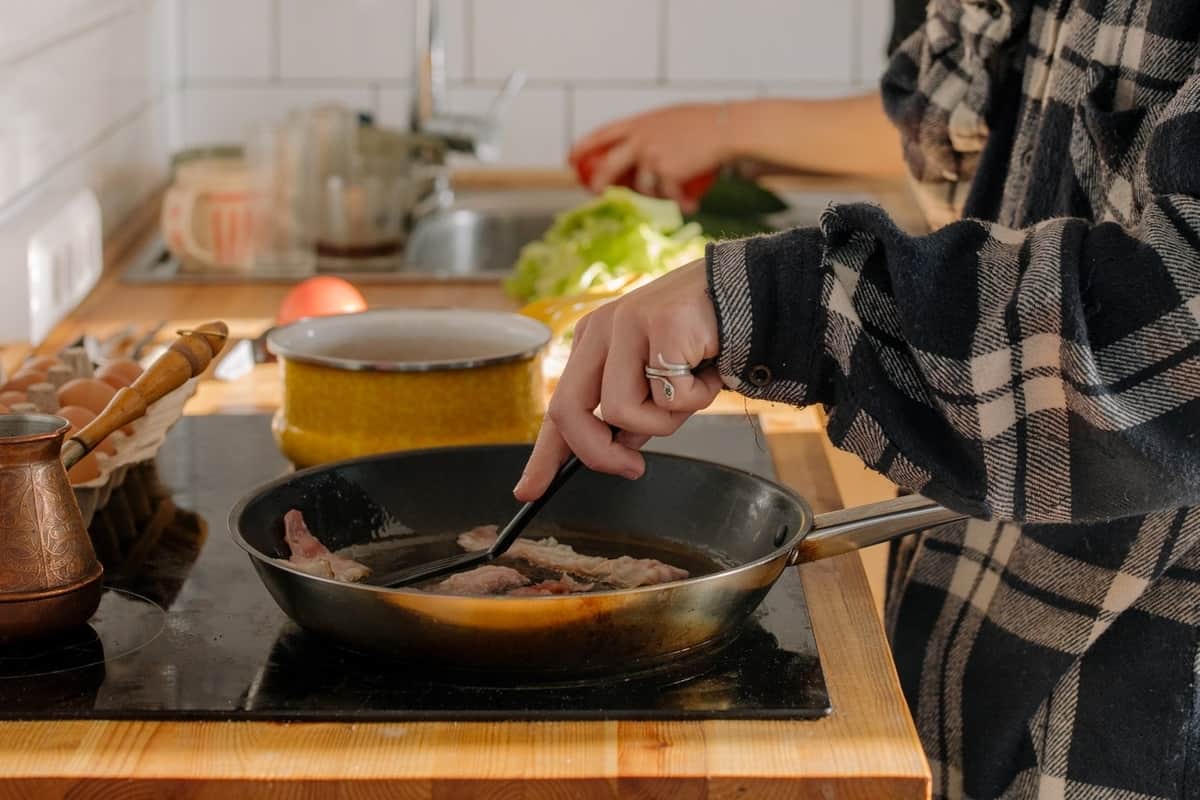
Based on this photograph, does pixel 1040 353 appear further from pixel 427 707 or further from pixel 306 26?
pixel 306 26

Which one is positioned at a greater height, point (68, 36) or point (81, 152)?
point (68, 36)

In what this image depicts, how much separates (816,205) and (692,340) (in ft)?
5.30

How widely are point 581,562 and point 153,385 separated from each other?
27 centimetres

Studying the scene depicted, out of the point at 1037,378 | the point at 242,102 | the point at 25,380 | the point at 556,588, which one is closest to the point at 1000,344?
the point at 1037,378

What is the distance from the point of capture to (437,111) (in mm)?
2436

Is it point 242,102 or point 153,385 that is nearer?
point 153,385

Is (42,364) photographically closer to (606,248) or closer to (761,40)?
(606,248)

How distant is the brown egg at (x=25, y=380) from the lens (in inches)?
43.2

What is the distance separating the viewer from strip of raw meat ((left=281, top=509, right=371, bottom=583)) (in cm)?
90

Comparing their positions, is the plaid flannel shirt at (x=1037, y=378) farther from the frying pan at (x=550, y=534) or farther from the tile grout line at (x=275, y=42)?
the tile grout line at (x=275, y=42)

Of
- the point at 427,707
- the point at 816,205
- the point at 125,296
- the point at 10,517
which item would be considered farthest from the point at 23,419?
the point at 816,205

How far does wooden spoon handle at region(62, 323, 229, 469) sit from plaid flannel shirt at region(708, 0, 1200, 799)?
1.12 feet

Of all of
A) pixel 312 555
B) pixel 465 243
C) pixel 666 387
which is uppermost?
pixel 666 387

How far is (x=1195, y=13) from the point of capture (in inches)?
34.9
